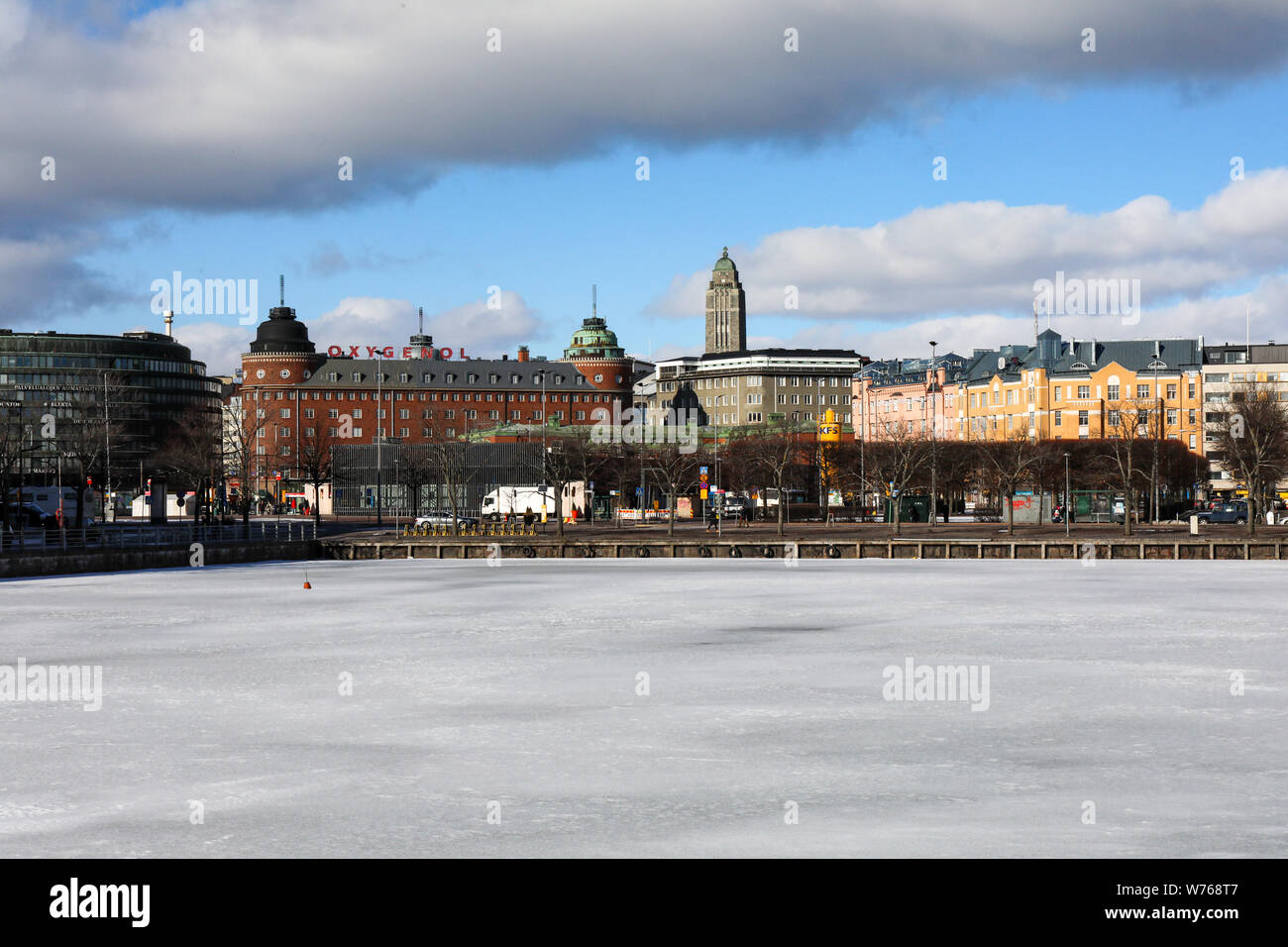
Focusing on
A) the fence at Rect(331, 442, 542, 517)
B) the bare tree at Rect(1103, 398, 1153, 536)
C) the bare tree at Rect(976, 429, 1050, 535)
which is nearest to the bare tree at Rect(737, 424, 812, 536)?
the bare tree at Rect(976, 429, 1050, 535)

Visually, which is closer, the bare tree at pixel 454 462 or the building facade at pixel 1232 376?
the bare tree at pixel 454 462

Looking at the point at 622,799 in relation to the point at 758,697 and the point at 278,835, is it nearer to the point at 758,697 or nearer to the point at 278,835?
the point at 278,835

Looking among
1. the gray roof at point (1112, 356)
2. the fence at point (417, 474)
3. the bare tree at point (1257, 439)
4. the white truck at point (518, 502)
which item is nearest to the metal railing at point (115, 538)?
the white truck at point (518, 502)

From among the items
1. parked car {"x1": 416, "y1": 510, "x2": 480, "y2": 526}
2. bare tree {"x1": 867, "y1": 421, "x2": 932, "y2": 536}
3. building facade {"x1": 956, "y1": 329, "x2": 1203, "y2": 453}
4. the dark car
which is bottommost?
parked car {"x1": 416, "y1": 510, "x2": 480, "y2": 526}

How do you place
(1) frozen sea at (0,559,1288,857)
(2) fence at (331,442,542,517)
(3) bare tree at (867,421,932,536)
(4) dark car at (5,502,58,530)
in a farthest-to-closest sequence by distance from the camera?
(2) fence at (331,442,542,517), (3) bare tree at (867,421,932,536), (4) dark car at (5,502,58,530), (1) frozen sea at (0,559,1288,857)

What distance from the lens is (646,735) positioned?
1709 cm

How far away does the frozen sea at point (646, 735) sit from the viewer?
12.3 meters

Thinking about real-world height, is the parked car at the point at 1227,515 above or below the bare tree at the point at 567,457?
below

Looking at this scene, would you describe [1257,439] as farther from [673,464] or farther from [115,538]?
[115,538]

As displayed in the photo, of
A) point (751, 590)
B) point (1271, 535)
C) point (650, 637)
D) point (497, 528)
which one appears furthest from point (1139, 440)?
point (650, 637)

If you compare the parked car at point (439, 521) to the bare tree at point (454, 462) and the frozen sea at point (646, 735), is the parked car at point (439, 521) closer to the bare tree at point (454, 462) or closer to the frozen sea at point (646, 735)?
the bare tree at point (454, 462)

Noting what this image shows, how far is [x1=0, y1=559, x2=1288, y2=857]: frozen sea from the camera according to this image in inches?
484

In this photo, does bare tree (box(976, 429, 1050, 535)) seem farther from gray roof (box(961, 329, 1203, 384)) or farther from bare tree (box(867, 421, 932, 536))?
gray roof (box(961, 329, 1203, 384))

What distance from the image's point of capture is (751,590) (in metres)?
43.5
